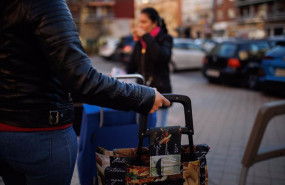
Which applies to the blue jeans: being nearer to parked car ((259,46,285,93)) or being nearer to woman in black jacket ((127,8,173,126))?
woman in black jacket ((127,8,173,126))

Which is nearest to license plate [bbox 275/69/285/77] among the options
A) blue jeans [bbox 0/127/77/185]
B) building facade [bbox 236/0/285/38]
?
blue jeans [bbox 0/127/77/185]

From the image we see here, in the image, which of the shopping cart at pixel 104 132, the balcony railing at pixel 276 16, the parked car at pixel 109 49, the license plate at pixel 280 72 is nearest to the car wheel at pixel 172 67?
the parked car at pixel 109 49

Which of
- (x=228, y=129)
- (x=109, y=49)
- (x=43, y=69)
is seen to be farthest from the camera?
(x=109, y=49)

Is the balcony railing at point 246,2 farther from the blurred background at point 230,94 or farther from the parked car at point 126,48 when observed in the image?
the parked car at point 126,48

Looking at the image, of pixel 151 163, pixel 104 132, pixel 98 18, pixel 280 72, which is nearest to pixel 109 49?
pixel 280 72

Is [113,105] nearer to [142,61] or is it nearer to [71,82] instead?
[71,82]

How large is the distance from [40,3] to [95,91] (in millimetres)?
404

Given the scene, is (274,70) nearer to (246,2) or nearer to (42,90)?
(42,90)

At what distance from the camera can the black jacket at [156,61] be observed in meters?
3.51

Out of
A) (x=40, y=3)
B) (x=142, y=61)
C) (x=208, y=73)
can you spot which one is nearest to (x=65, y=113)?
(x=40, y=3)

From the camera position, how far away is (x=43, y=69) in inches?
50.1

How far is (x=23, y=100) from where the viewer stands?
49.1 inches

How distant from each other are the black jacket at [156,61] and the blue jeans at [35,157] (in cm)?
223

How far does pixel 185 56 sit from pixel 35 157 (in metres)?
14.7
